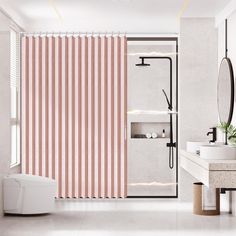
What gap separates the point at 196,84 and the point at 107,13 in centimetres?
150

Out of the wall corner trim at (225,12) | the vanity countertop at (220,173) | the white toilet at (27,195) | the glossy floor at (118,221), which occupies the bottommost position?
the glossy floor at (118,221)

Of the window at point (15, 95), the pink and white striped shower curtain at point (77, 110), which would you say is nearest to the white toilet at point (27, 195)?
the window at point (15, 95)

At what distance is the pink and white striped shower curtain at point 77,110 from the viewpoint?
25.6ft

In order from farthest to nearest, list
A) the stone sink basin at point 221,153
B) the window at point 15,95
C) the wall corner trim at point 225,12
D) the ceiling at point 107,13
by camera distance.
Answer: the window at point 15,95 < the ceiling at point 107,13 < the wall corner trim at point 225,12 < the stone sink basin at point 221,153

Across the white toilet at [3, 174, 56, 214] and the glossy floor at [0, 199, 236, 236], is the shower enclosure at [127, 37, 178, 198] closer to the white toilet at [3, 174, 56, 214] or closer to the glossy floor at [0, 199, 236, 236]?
the glossy floor at [0, 199, 236, 236]

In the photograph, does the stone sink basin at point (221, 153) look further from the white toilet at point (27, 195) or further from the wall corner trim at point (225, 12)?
the white toilet at point (27, 195)

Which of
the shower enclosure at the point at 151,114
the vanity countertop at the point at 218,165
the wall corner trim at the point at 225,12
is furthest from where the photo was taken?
the shower enclosure at the point at 151,114

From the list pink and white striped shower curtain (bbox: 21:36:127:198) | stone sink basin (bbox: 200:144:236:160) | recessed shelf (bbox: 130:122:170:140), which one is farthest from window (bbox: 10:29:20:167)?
stone sink basin (bbox: 200:144:236:160)

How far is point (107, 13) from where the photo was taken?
7.25 meters

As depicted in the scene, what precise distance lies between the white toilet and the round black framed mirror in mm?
2191

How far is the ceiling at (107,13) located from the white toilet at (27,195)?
76.7 inches

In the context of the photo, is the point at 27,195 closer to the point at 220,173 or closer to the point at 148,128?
the point at 220,173

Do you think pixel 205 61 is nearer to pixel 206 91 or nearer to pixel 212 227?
pixel 206 91

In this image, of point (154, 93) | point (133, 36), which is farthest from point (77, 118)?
point (154, 93)
